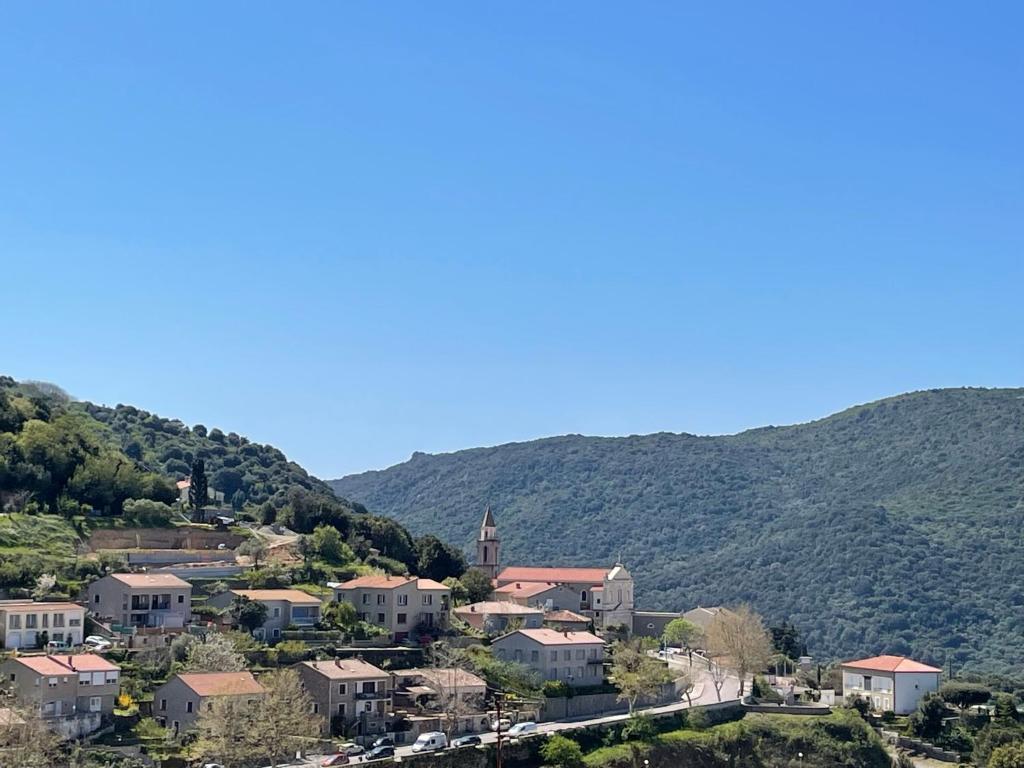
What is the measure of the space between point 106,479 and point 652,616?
4402 centimetres

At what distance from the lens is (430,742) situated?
210ft

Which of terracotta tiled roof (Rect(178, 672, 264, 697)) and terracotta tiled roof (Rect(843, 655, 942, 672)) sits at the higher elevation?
terracotta tiled roof (Rect(178, 672, 264, 697))

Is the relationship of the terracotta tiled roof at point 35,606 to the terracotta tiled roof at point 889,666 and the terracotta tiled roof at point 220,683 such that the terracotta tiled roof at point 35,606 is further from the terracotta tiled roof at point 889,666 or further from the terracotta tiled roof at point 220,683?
the terracotta tiled roof at point 889,666

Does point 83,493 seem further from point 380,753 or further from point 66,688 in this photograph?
point 380,753

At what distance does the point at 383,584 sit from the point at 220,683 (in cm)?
2182

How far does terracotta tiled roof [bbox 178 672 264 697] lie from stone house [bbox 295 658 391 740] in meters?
4.27

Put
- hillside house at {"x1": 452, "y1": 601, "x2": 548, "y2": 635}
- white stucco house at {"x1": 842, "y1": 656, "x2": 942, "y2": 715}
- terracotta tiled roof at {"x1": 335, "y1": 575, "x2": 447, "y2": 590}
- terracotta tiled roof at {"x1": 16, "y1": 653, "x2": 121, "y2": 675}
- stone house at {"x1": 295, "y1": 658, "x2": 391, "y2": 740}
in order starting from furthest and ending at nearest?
white stucco house at {"x1": 842, "y1": 656, "x2": 942, "y2": 715}
hillside house at {"x1": 452, "y1": 601, "x2": 548, "y2": 635}
terracotta tiled roof at {"x1": 335, "y1": 575, "x2": 447, "y2": 590}
stone house at {"x1": 295, "y1": 658, "x2": 391, "y2": 740}
terracotta tiled roof at {"x1": 16, "y1": 653, "x2": 121, "y2": 675}

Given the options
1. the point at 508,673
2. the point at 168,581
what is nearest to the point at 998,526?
the point at 508,673

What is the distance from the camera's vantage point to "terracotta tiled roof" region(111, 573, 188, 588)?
73812mm

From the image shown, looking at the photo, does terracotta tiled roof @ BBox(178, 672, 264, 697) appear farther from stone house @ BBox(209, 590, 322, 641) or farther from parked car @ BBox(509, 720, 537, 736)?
parked car @ BBox(509, 720, 537, 736)

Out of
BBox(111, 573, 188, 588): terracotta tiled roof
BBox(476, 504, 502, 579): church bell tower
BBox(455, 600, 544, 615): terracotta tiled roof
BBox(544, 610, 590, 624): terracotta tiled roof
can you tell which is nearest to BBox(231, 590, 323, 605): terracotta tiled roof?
BBox(111, 573, 188, 588): terracotta tiled roof

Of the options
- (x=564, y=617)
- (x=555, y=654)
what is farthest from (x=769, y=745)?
(x=564, y=617)

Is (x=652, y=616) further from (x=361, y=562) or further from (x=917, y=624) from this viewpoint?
(x=917, y=624)

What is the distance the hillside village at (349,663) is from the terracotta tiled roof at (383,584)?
19 centimetres
